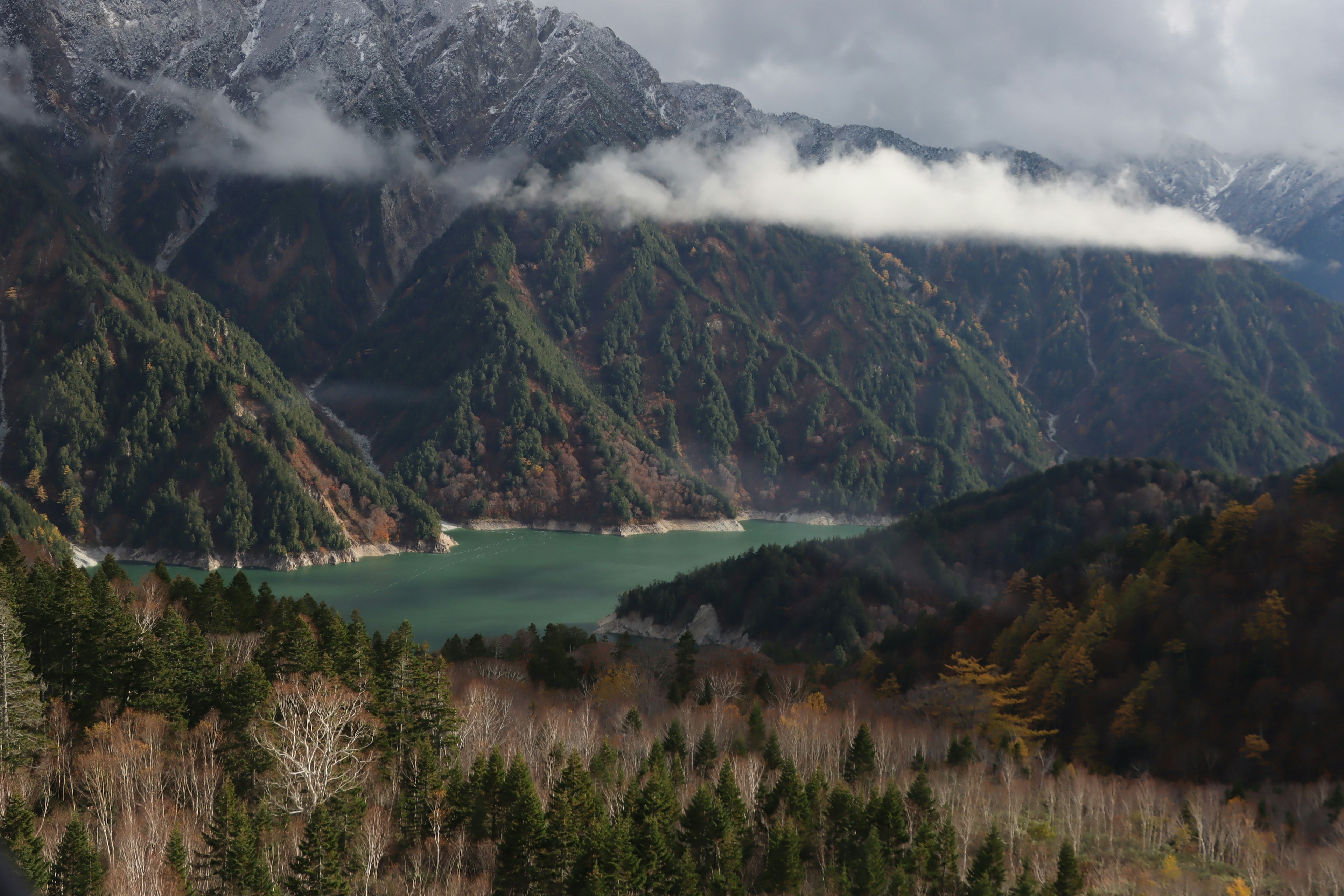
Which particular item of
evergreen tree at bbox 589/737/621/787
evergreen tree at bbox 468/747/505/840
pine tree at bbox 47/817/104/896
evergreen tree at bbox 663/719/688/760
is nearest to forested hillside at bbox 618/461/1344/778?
evergreen tree at bbox 663/719/688/760

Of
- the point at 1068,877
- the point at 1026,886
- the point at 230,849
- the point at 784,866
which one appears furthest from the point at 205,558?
the point at 1068,877

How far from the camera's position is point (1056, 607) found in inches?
3583

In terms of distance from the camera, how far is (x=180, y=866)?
33.7 meters

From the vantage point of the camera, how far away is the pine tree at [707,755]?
54.3 m

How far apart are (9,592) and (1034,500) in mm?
134470

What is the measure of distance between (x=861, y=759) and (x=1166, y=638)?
3281 cm

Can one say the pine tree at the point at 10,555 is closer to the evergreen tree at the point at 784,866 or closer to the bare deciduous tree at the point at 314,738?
the bare deciduous tree at the point at 314,738

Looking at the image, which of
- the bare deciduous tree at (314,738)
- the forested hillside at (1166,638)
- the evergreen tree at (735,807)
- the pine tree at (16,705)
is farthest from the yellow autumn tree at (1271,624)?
the pine tree at (16,705)

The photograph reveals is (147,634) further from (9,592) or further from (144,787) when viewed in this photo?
(144,787)

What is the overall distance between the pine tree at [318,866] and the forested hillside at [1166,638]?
4548 centimetres

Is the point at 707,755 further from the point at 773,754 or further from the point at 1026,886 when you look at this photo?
the point at 1026,886

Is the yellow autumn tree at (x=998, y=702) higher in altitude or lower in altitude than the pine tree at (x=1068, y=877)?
higher

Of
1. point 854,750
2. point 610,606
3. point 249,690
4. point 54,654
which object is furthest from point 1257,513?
point 610,606

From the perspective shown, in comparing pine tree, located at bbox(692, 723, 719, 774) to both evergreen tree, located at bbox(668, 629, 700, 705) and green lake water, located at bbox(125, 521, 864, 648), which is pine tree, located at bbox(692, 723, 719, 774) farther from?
green lake water, located at bbox(125, 521, 864, 648)
